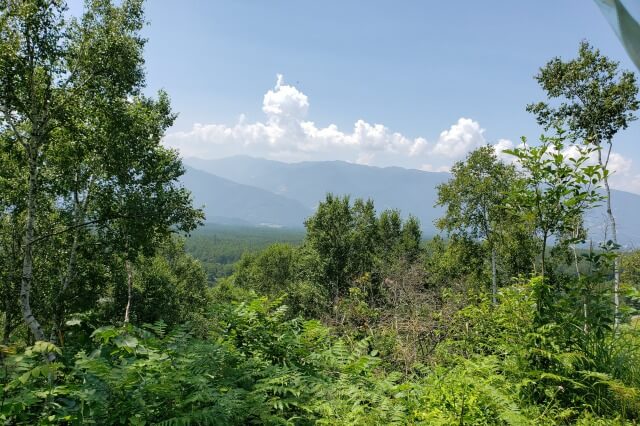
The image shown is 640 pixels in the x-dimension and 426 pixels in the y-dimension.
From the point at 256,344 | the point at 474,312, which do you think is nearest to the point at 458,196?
the point at 474,312

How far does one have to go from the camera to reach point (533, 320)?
12.2 ft

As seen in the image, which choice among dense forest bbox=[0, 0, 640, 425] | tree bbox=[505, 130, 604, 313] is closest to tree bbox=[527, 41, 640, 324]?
dense forest bbox=[0, 0, 640, 425]

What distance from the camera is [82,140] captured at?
12555 mm

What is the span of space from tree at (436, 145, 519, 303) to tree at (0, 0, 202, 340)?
17.5m

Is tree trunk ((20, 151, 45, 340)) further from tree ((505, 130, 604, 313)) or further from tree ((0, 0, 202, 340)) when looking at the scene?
tree ((505, 130, 604, 313))

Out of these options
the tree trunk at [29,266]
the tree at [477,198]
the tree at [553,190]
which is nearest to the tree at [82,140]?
the tree trunk at [29,266]

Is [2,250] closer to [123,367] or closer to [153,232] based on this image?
[153,232]

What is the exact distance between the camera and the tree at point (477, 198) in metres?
23.5

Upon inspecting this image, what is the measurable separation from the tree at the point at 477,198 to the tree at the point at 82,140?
17.5 metres

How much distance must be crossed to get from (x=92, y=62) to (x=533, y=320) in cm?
1363

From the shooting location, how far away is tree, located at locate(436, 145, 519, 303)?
23.5 m

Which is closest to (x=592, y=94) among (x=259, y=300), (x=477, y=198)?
(x=477, y=198)

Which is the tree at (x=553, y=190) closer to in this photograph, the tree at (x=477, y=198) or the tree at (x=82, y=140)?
the tree at (x=82, y=140)

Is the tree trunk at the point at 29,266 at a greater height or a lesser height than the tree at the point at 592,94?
lesser
